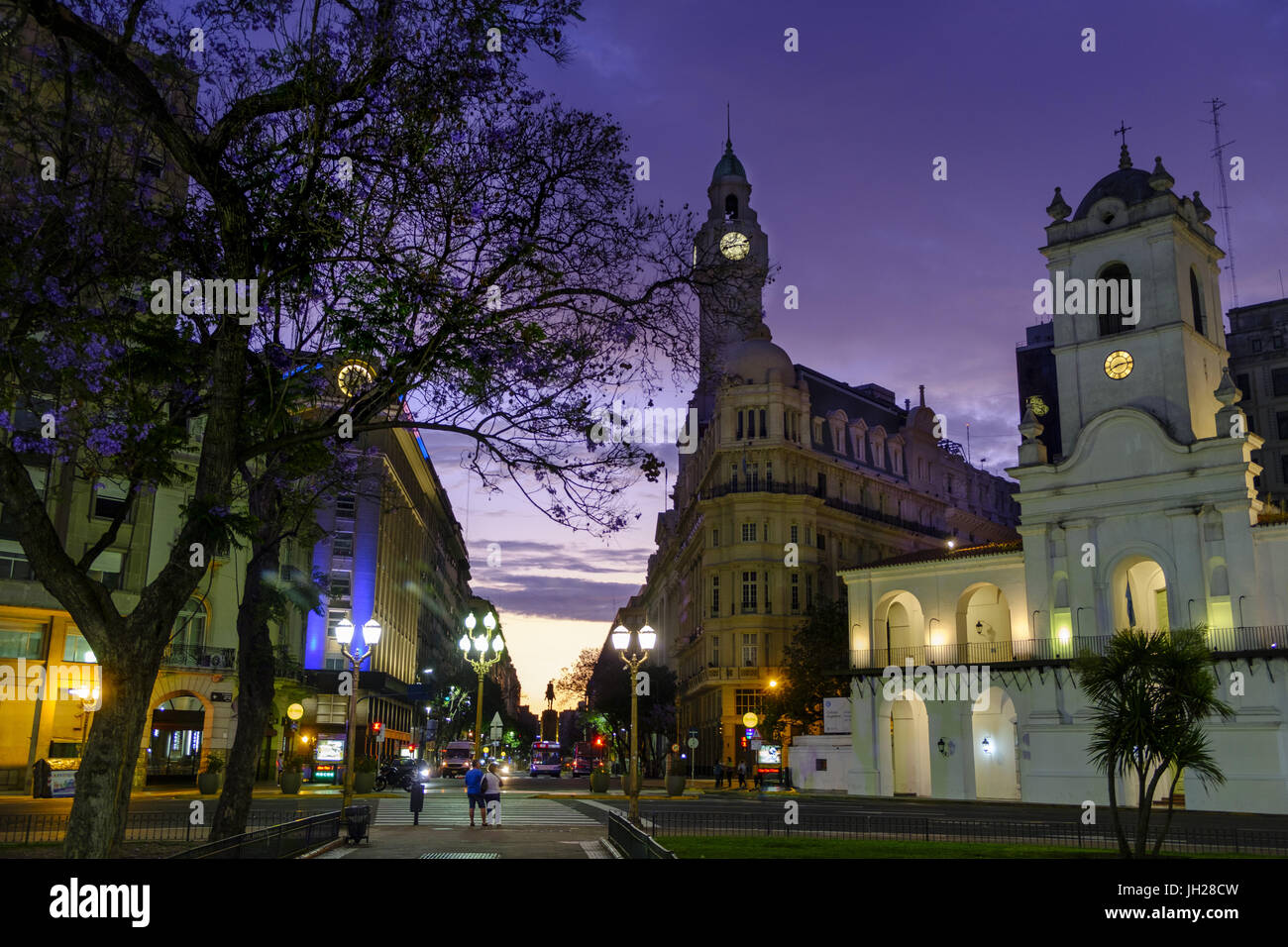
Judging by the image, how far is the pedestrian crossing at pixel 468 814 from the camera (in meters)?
28.3

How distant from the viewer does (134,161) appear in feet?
47.2

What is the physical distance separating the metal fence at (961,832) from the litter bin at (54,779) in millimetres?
21833

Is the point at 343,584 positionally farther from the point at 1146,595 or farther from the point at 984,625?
the point at 1146,595

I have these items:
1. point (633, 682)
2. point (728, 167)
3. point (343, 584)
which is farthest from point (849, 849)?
point (728, 167)

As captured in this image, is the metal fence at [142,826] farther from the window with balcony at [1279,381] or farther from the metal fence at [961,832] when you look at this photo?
the window with balcony at [1279,381]

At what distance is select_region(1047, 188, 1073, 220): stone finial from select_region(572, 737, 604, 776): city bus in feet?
205

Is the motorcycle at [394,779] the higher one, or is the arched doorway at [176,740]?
the arched doorway at [176,740]

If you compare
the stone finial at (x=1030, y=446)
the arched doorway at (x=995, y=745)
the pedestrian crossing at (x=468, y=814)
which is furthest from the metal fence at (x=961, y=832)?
the stone finial at (x=1030, y=446)

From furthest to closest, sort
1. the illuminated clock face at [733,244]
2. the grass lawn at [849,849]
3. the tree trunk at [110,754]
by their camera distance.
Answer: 1. the grass lawn at [849,849]
2. the illuminated clock face at [733,244]
3. the tree trunk at [110,754]

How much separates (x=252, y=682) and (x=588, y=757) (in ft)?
459

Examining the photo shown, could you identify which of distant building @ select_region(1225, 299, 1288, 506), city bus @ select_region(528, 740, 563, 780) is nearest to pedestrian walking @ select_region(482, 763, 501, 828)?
city bus @ select_region(528, 740, 563, 780)
